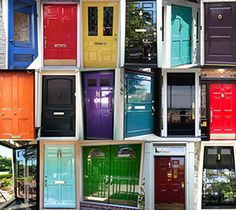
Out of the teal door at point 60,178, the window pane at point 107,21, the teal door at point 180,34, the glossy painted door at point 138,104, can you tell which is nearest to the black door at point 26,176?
the teal door at point 60,178

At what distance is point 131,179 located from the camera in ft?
14.6

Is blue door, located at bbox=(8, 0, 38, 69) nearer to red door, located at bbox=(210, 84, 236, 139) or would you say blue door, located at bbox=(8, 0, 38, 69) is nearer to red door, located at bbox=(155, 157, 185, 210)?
red door, located at bbox=(155, 157, 185, 210)

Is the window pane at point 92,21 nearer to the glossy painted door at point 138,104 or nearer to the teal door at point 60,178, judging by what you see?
the glossy painted door at point 138,104

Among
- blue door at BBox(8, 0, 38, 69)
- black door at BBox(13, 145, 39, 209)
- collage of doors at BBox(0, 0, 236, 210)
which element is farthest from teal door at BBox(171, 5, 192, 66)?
black door at BBox(13, 145, 39, 209)

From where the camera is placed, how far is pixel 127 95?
412 cm

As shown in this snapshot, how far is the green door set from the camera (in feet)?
14.5

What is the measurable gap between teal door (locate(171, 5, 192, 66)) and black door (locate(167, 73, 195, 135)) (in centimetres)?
19

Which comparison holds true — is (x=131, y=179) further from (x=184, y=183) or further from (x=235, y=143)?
(x=235, y=143)

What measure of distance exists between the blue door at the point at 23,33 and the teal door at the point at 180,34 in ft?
4.94

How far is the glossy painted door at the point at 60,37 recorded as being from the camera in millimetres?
4055

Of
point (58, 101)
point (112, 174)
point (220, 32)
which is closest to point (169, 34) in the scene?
point (220, 32)

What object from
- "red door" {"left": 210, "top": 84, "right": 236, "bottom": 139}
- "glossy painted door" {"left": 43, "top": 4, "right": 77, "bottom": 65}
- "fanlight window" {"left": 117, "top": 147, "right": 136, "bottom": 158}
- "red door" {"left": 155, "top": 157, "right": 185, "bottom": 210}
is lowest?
"red door" {"left": 155, "top": 157, "right": 185, "bottom": 210}

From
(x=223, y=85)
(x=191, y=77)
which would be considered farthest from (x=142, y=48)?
(x=223, y=85)

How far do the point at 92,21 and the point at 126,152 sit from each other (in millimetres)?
1568
